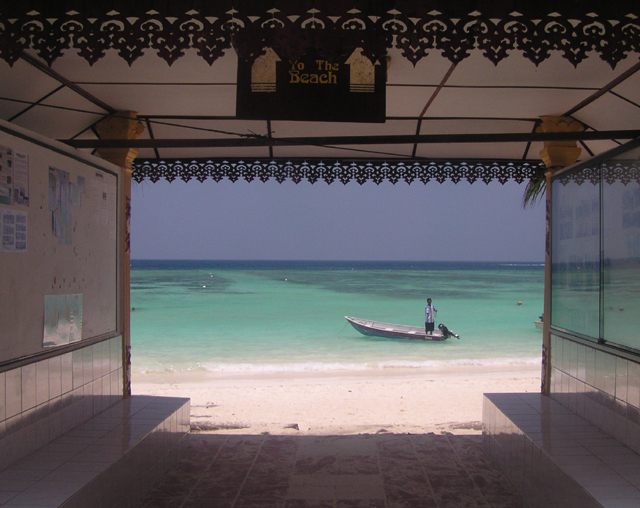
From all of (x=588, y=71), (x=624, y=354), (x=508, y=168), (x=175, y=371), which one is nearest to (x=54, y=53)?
(x=588, y=71)

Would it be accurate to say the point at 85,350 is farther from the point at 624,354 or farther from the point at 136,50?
the point at 624,354

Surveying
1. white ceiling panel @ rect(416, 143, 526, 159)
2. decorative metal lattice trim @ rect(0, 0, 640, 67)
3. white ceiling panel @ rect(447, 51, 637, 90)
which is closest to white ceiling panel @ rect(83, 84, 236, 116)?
decorative metal lattice trim @ rect(0, 0, 640, 67)

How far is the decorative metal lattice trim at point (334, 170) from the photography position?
18.3ft

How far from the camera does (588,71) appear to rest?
3.50m

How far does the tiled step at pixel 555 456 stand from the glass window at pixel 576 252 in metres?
0.71

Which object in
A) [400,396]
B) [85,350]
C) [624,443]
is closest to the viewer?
[624,443]

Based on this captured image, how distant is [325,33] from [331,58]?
11cm

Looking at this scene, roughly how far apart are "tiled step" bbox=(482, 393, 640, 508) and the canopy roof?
Answer: 6.59 ft

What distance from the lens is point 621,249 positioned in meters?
3.50

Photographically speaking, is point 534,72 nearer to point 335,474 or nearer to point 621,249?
point 621,249

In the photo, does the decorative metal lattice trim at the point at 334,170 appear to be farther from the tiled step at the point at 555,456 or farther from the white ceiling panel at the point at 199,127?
the tiled step at the point at 555,456

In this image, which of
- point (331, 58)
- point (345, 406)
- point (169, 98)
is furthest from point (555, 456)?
point (345, 406)

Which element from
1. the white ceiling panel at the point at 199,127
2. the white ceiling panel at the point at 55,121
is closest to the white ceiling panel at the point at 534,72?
the white ceiling panel at the point at 199,127

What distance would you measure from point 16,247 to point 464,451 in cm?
373
